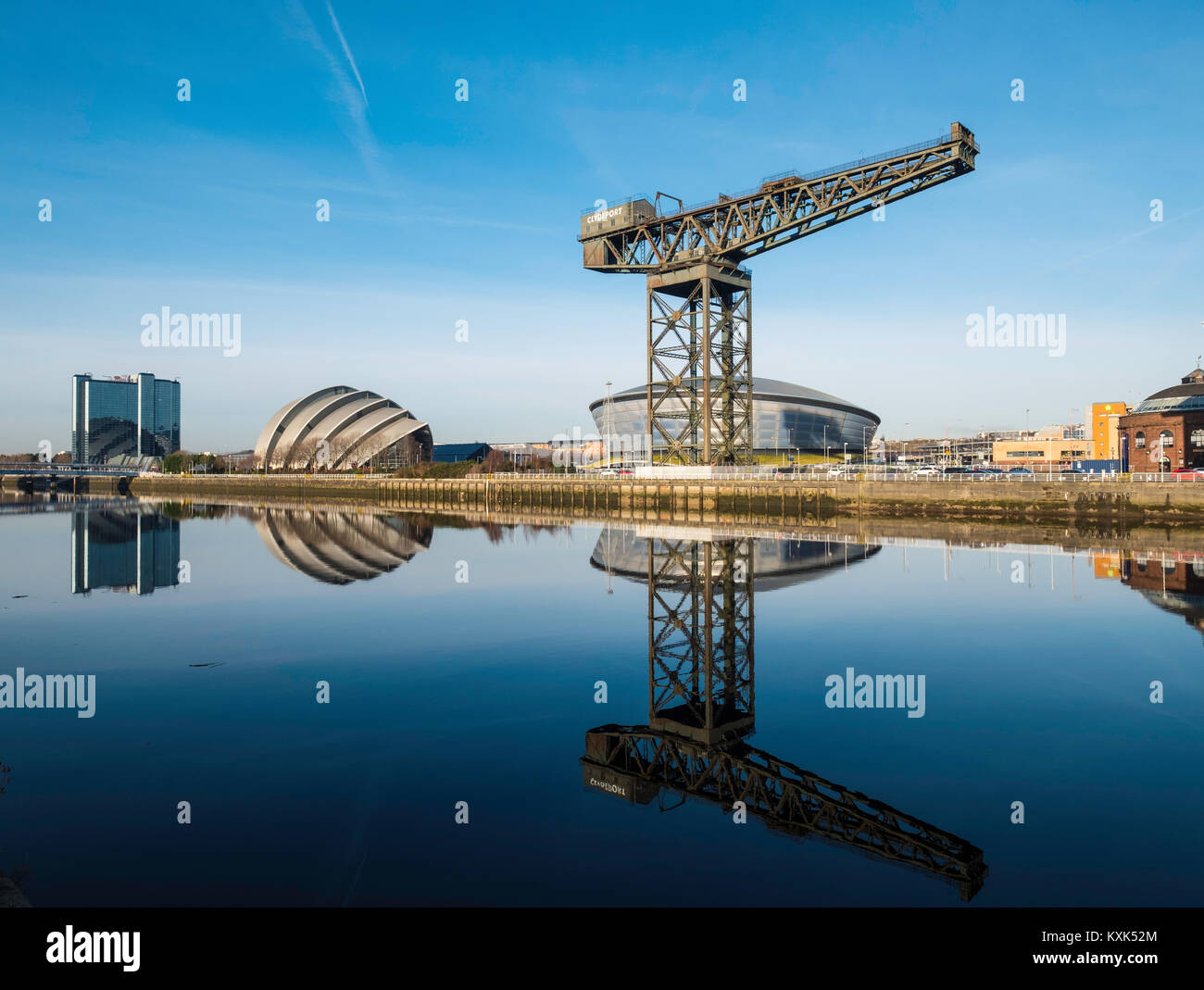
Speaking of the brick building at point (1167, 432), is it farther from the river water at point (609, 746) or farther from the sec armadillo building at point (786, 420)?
the river water at point (609, 746)

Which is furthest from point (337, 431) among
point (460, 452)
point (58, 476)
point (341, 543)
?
point (58, 476)

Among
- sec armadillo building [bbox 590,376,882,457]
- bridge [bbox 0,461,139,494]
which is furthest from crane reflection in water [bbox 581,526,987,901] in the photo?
bridge [bbox 0,461,139,494]

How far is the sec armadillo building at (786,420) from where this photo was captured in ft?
297

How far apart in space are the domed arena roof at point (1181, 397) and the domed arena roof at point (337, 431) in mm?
80457

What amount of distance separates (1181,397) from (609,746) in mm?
62693

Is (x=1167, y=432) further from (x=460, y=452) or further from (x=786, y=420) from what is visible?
(x=460, y=452)

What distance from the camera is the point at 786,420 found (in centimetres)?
9081

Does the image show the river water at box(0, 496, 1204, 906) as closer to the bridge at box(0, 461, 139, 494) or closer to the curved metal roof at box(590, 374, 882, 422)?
the curved metal roof at box(590, 374, 882, 422)

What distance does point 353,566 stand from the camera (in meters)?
24.8

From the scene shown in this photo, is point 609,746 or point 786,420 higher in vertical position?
point 786,420

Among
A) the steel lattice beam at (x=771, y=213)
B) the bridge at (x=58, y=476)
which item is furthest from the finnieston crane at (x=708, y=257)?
the bridge at (x=58, y=476)

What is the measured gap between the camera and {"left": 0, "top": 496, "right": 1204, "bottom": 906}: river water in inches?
219

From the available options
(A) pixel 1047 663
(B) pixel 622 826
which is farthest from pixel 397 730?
(A) pixel 1047 663
